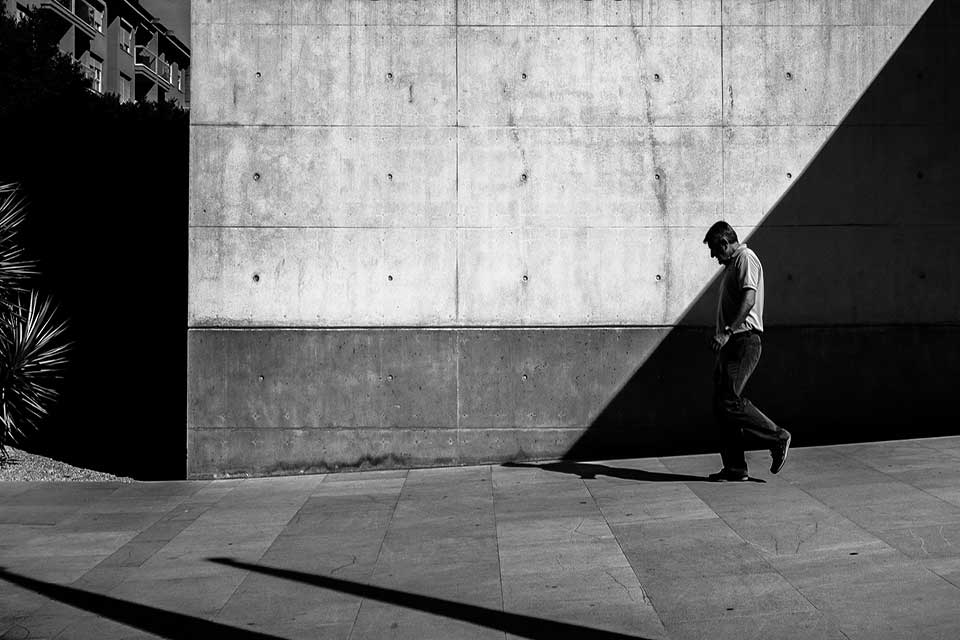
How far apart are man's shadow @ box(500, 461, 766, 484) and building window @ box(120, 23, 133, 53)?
5473cm

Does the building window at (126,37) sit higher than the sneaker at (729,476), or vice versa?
the building window at (126,37)

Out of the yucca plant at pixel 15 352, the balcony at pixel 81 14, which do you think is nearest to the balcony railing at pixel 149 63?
the balcony at pixel 81 14

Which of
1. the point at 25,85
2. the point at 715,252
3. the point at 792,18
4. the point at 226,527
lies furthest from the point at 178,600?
the point at 25,85

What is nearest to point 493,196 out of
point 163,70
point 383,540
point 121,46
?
point 383,540

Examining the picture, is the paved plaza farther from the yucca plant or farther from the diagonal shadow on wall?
the yucca plant

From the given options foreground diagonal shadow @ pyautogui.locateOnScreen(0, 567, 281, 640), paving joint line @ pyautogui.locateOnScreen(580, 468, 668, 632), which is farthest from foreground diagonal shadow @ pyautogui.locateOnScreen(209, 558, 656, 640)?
foreground diagonal shadow @ pyautogui.locateOnScreen(0, 567, 281, 640)

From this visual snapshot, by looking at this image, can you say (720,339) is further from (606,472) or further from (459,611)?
(459,611)

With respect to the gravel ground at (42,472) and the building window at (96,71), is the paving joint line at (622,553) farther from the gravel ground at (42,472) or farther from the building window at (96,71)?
the building window at (96,71)

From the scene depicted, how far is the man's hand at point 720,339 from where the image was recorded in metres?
7.65

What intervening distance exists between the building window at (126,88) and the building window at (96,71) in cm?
247

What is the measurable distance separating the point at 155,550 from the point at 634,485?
12.4 feet

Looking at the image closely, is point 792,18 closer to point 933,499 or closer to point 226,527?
point 933,499

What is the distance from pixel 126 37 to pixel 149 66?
12.1 ft

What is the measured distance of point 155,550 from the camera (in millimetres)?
6887
